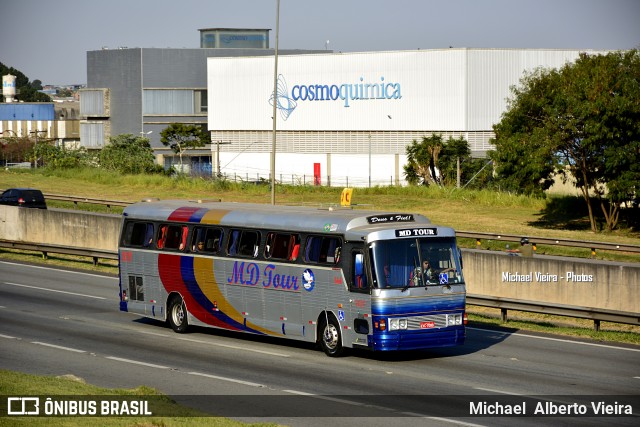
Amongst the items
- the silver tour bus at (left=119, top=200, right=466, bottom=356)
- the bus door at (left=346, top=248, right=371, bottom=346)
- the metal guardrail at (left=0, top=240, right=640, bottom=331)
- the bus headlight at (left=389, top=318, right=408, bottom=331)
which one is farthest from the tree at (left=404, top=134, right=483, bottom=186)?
the bus headlight at (left=389, top=318, right=408, bottom=331)

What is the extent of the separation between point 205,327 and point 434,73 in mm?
53825

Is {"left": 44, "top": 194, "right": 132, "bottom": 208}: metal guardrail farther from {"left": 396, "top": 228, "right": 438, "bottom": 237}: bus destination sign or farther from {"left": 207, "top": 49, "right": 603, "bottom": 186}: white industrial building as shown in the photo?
{"left": 396, "top": 228, "right": 438, "bottom": 237}: bus destination sign

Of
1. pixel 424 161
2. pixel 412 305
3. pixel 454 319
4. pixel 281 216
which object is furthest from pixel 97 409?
pixel 424 161

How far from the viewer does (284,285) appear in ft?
71.6

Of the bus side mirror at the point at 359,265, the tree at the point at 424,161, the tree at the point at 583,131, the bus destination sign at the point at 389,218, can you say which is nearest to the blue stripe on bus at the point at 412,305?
the bus side mirror at the point at 359,265

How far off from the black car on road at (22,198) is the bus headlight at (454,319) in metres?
33.5

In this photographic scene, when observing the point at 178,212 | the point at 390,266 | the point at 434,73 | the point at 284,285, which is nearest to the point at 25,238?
the point at 178,212

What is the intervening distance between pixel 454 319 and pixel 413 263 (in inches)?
54.3

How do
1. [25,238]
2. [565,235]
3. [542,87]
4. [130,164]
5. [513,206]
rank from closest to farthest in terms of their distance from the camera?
1. [25,238]
2. [565,235]
3. [542,87]
4. [513,206]
5. [130,164]

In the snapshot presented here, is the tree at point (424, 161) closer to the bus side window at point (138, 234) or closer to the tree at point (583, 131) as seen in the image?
the tree at point (583, 131)

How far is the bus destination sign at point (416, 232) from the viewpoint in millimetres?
20000

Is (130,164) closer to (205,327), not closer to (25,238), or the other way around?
(25,238)

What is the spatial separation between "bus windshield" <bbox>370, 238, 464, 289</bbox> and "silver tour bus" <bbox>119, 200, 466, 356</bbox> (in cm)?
2

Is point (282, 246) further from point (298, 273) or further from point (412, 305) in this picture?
point (412, 305)
